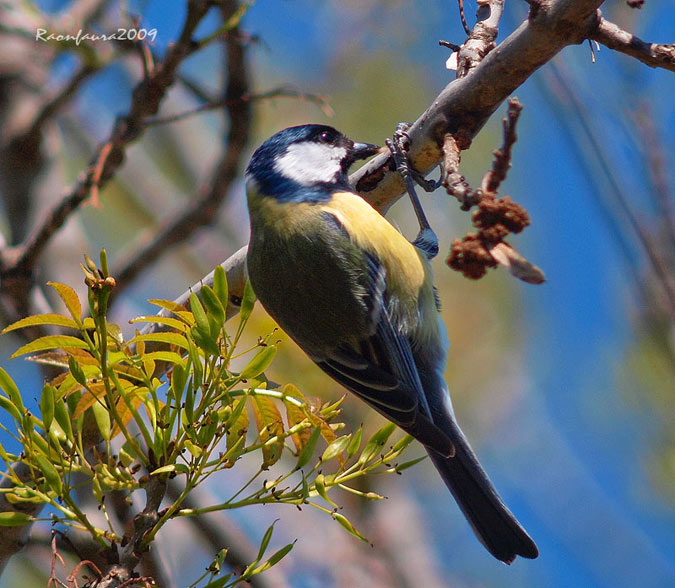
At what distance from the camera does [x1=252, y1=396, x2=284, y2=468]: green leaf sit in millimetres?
1382

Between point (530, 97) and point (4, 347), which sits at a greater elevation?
point (530, 97)

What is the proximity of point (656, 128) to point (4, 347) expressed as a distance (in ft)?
11.2

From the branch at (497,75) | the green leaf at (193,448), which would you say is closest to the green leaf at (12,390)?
the green leaf at (193,448)

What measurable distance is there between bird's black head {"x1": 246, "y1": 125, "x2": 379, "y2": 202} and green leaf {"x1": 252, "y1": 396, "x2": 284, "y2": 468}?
4.17 feet

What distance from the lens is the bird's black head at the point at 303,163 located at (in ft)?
8.80

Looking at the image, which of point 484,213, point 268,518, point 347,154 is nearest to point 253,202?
point 347,154

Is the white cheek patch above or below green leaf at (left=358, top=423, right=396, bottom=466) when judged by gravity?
above

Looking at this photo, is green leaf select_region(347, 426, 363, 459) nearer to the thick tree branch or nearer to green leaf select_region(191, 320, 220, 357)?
green leaf select_region(191, 320, 220, 357)

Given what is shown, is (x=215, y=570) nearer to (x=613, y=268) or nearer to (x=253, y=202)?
(x=253, y=202)

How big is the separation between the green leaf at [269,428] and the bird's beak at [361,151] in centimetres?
161

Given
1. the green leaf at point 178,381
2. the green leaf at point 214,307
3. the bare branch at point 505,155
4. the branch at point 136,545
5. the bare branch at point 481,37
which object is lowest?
the branch at point 136,545

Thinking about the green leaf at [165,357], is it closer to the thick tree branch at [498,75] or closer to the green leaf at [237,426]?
the green leaf at [237,426]

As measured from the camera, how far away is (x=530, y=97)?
5641mm

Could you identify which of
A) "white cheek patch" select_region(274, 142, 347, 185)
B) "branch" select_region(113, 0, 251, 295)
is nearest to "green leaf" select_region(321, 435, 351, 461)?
"white cheek patch" select_region(274, 142, 347, 185)
